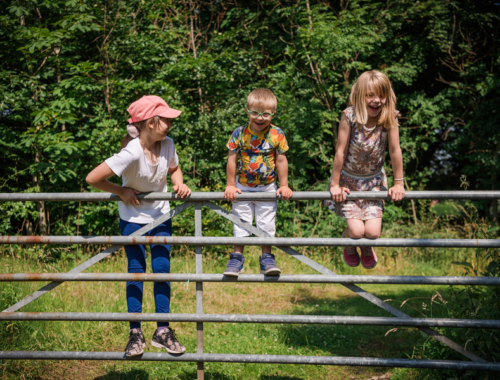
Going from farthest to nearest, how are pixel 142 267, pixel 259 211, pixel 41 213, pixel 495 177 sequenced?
pixel 495 177 < pixel 41 213 < pixel 259 211 < pixel 142 267

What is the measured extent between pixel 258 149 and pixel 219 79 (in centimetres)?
459

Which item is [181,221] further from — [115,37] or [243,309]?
[115,37]

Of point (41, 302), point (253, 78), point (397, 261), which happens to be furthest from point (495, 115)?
point (41, 302)

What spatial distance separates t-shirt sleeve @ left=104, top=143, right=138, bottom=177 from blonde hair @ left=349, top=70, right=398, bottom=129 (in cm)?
154

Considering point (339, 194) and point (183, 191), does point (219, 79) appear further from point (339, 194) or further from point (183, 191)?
point (339, 194)

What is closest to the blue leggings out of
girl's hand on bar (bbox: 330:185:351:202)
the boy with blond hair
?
the boy with blond hair

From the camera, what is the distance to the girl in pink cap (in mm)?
Answer: 2609

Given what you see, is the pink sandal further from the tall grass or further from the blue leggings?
the blue leggings

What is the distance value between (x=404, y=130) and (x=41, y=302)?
21.1 ft

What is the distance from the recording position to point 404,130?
7621 mm

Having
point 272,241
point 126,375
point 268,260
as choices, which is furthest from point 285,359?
point 126,375

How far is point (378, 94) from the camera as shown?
111 inches

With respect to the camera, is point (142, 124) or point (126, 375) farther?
point (126, 375)

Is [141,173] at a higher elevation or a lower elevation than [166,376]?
higher
